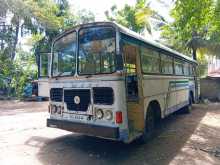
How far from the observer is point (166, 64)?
8297 millimetres

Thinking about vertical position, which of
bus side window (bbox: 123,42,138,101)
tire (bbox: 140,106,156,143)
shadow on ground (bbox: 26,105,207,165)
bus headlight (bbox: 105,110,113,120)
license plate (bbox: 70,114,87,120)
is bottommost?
shadow on ground (bbox: 26,105,207,165)

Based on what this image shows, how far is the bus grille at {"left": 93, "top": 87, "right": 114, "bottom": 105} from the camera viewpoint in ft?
17.2

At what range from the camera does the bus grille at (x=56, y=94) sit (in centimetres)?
613

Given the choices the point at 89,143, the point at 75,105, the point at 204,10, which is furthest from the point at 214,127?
the point at 75,105

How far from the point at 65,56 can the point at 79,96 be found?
1.20 metres

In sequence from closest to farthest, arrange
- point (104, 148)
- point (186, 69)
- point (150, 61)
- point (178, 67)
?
point (104, 148), point (150, 61), point (178, 67), point (186, 69)

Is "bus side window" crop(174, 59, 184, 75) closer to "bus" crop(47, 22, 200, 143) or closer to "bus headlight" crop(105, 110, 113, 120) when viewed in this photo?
"bus" crop(47, 22, 200, 143)

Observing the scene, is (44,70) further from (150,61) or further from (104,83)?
(150,61)

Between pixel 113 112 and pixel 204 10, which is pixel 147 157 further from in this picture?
pixel 204 10

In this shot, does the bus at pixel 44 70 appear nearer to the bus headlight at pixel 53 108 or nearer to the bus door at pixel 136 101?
the bus headlight at pixel 53 108

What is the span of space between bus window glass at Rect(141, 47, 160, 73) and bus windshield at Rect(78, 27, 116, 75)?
4.26 feet

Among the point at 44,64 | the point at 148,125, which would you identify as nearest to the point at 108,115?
the point at 148,125

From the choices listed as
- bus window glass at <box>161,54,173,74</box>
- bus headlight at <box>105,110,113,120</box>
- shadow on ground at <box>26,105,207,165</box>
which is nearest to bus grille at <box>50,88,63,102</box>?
shadow on ground at <box>26,105,207,165</box>

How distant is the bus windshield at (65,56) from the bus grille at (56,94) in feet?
1.33
